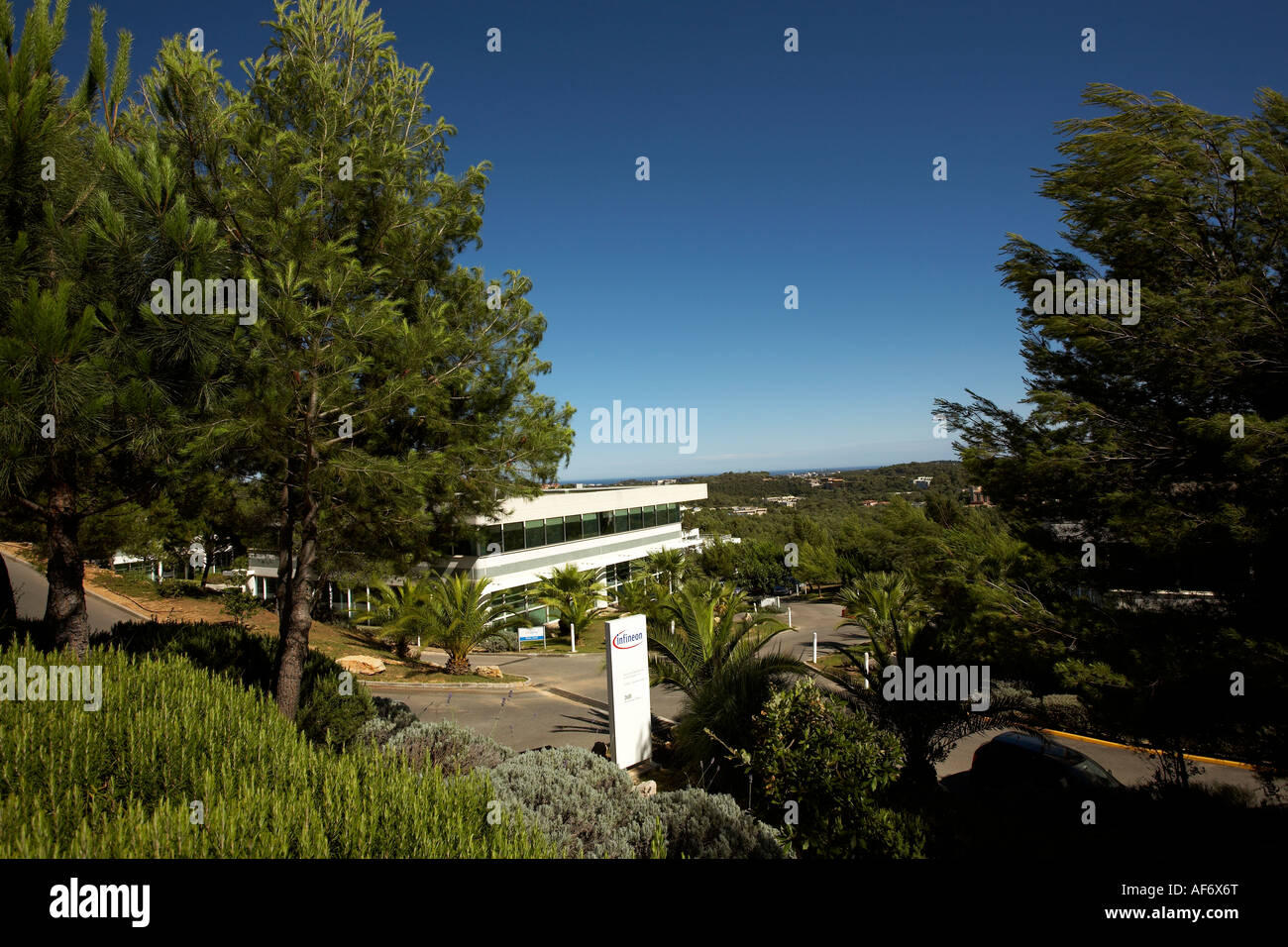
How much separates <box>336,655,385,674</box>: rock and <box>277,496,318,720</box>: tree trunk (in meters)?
7.90

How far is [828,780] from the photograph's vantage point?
21.3 ft

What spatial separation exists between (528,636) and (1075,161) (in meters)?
21.5

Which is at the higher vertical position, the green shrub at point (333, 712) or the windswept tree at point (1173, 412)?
the windswept tree at point (1173, 412)

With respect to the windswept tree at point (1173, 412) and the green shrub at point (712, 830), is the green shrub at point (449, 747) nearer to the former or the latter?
the green shrub at point (712, 830)

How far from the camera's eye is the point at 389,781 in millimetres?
3883

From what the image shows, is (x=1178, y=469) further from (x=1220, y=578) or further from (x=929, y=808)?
(x=929, y=808)

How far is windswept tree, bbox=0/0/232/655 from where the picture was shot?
17.0 feet

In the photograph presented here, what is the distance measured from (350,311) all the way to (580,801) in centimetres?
617

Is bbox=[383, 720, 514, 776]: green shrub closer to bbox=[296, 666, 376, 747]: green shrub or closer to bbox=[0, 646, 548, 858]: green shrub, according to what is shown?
bbox=[296, 666, 376, 747]: green shrub

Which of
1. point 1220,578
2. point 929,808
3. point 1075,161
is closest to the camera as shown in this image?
point 1220,578

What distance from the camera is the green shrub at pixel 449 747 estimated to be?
281 inches

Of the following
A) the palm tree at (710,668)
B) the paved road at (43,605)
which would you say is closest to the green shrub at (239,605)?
the paved road at (43,605)

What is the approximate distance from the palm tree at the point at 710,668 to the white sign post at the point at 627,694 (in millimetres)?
683
